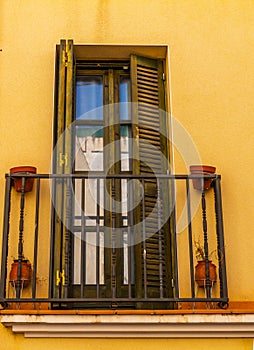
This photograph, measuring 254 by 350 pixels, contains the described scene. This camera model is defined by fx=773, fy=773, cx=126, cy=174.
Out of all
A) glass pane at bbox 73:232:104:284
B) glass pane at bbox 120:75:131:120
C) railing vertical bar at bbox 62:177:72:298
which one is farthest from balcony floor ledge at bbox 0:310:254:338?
glass pane at bbox 120:75:131:120

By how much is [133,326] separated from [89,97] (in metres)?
2.47

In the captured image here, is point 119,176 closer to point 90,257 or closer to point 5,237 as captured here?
point 90,257

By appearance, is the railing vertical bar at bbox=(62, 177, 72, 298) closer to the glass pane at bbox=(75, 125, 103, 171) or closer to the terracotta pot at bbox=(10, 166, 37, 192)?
the terracotta pot at bbox=(10, 166, 37, 192)

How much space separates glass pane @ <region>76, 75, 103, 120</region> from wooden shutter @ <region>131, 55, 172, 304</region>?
0.37 metres

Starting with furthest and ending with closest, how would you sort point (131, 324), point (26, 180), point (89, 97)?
point (89, 97)
point (26, 180)
point (131, 324)

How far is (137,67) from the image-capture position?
7645 millimetres

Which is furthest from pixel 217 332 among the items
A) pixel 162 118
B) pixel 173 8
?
pixel 173 8

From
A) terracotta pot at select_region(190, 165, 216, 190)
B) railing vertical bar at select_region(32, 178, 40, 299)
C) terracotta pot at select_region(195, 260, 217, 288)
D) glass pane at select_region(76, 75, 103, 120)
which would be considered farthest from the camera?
glass pane at select_region(76, 75, 103, 120)

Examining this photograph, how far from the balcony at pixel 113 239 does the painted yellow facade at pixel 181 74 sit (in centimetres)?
26

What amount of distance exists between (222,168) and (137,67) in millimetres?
1340

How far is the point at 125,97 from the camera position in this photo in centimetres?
770

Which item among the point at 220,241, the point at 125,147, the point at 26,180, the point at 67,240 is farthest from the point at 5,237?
the point at 220,241

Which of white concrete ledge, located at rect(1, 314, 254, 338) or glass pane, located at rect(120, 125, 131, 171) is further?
glass pane, located at rect(120, 125, 131, 171)

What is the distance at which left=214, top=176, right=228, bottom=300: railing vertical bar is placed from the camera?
6.40m
